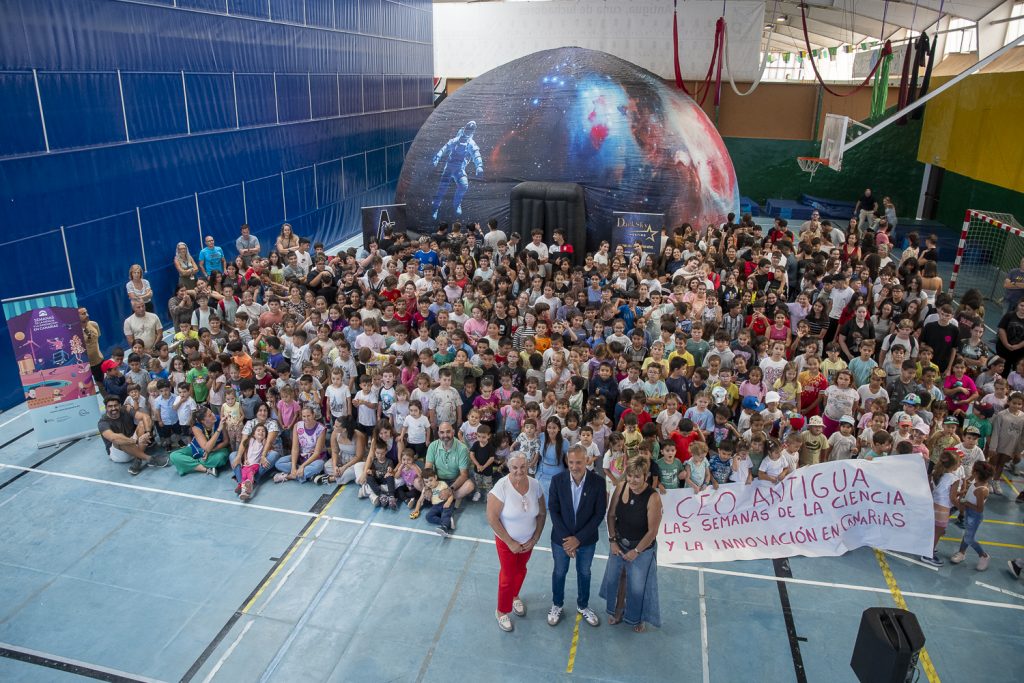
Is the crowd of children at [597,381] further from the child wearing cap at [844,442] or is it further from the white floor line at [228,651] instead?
the white floor line at [228,651]

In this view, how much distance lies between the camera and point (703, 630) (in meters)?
6.51

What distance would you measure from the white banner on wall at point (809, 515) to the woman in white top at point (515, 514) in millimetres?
1732

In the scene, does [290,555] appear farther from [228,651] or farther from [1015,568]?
[1015,568]

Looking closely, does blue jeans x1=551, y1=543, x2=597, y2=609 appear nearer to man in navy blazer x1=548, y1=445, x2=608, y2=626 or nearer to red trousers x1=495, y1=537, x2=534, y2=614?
man in navy blazer x1=548, y1=445, x2=608, y2=626

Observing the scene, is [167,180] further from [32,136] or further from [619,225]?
[619,225]

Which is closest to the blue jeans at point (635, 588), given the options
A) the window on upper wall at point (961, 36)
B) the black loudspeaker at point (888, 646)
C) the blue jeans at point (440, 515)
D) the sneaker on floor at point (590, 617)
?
the sneaker on floor at point (590, 617)

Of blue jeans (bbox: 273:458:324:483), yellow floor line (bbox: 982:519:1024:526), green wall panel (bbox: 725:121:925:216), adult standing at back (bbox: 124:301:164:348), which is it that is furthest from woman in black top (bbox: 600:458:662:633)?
green wall panel (bbox: 725:121:925:216)

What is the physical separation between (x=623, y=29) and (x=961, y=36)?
1092 centimetres

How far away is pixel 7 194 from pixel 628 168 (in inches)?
434

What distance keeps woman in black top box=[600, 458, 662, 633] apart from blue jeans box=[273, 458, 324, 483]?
3.76 meters

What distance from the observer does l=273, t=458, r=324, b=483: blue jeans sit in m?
8.70

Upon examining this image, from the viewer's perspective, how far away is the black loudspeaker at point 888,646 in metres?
3.87

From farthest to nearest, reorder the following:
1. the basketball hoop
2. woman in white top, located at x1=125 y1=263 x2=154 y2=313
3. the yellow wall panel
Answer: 1. the basketball hoop
2. the yellow wall panel
3. woman in white top, located at x1=125 y1=263 x2=154 y2=313

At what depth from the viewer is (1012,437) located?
8.37 metres
